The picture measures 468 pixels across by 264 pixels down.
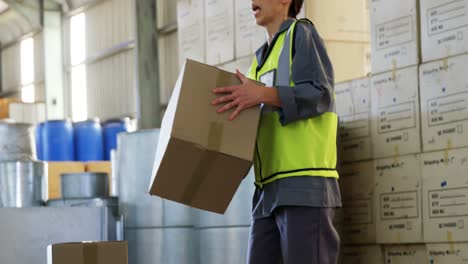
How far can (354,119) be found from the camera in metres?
4.17

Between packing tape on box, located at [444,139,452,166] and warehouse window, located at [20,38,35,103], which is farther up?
warehouse window, located at [20,38,35,103]

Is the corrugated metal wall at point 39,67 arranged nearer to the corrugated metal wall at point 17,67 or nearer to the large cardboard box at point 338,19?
the corrugated metal wall at point 17,67

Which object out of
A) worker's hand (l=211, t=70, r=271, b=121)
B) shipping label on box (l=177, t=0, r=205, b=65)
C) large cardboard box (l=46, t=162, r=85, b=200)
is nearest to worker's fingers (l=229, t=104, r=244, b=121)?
worker's hand (l=211, t=70, r=271, b=121)

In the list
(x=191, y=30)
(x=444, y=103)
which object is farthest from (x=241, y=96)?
(x=191, y=30)

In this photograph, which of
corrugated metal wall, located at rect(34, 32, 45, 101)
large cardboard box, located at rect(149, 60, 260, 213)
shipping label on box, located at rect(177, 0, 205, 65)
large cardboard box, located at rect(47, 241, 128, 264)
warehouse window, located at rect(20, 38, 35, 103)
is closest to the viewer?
large cardboard box, located at rect(149, 60, 260, 213)

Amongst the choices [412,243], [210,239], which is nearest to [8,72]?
[210,239]

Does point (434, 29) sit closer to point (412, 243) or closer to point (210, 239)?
point (412, 243)

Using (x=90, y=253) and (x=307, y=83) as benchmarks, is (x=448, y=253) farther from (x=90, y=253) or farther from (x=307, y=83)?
(x=90, y=253)

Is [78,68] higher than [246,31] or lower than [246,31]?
higher

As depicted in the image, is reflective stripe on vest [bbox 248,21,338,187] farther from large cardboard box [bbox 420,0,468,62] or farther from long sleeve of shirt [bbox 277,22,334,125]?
large cardboard box [bbox 420,0,468,62]

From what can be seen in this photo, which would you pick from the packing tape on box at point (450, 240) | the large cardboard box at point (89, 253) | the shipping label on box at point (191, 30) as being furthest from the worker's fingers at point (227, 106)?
the shipping label on box at point (191, 30)

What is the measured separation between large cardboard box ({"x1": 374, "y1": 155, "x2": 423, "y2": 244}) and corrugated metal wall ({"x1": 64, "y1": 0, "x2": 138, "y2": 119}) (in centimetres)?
830

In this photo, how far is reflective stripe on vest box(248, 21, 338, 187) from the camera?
8.41 feet

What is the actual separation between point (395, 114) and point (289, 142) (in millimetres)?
1391
